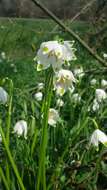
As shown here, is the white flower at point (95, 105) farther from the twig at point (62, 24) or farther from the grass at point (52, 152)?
the twig at point (62, 24)

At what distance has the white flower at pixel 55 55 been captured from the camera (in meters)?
2.19

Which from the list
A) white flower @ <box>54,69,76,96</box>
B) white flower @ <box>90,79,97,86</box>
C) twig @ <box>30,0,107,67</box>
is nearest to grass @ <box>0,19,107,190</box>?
white flower @ <box>54,69,76,96</box>

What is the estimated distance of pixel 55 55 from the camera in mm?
2203

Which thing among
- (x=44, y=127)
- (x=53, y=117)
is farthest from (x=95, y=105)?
(x=44, y=127)

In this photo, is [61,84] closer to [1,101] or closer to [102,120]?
[1,101]

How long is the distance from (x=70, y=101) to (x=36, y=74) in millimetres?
2137

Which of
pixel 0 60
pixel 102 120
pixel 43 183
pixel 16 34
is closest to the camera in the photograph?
pixel 43 183

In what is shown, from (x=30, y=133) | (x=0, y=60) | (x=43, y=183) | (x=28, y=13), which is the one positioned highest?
(x=28, y=13)

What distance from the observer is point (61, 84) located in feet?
8.60

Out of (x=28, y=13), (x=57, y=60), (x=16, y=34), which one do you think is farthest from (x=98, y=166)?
(x=28, y=13)

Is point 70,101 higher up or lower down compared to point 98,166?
higher up

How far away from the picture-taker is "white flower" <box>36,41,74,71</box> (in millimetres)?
2186

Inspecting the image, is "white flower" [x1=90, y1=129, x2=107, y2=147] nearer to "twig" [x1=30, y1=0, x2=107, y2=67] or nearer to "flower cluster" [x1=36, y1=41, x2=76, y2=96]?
"flower cluster" [x1=36, y1=41, x2=76, y2=96]

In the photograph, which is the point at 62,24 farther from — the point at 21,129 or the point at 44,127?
the point at 21,129
